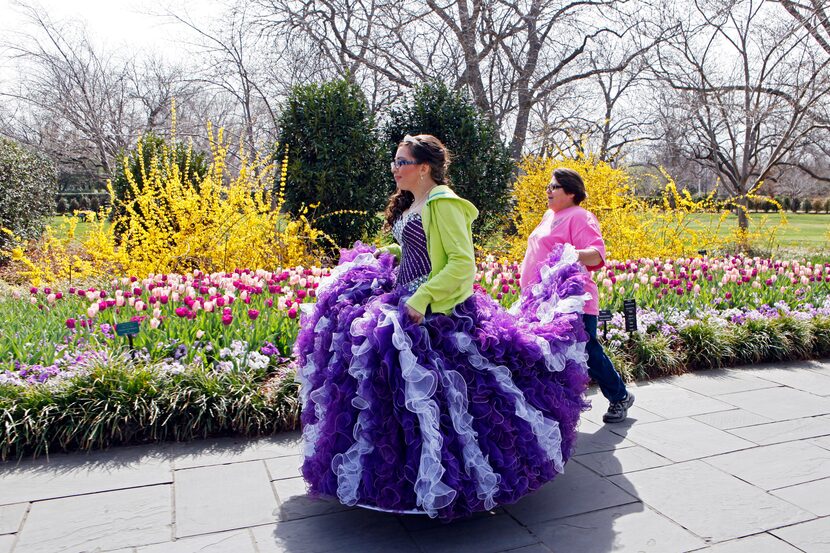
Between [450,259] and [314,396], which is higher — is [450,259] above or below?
above

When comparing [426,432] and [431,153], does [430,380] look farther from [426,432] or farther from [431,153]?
[431,153]

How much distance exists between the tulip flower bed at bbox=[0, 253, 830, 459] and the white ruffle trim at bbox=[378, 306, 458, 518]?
1.14 m

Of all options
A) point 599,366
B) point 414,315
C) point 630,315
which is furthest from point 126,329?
point 630,315

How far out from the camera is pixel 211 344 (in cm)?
445

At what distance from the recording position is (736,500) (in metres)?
3.17

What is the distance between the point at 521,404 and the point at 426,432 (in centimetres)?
46

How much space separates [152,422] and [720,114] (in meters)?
13.3

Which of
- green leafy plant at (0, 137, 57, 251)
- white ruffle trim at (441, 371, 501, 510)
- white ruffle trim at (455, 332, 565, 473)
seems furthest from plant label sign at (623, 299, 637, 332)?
green leafy plant at (0, 137, 57, 251)

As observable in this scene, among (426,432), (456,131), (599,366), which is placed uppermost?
(456,131)

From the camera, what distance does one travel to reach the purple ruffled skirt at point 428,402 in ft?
8.80

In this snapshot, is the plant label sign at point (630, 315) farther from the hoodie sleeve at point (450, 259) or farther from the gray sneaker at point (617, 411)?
the hoodie sleeve at point (450, 259)

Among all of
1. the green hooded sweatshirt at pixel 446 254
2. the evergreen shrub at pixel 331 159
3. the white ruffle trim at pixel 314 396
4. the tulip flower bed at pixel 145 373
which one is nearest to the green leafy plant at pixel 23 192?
the evergreen shrub at pixel 331 159

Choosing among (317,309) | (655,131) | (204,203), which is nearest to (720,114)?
(655,131)

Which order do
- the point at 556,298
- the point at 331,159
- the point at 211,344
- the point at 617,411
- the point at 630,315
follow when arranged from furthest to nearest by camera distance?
the point at 331,159
the point at 630,315
the point at 211,344
the point at 617,411
the point at 556,298
